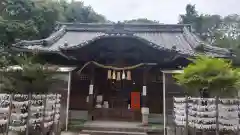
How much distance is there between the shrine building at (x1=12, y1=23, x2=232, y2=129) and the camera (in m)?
10.5

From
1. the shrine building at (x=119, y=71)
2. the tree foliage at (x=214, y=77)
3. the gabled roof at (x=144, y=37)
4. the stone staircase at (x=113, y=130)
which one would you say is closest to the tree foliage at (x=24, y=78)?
the stone staircase at (x=113, y=130)

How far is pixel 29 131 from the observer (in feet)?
19.7

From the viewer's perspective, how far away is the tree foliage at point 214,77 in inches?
226

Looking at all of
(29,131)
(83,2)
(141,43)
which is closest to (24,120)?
(29,131)

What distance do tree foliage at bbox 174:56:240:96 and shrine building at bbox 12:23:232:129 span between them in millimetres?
3924

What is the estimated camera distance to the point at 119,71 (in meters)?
11.2

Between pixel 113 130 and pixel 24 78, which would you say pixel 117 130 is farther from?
pixel 24 78

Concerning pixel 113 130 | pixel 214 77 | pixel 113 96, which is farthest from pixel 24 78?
pixel 113 96

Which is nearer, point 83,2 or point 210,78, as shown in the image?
point 210,78

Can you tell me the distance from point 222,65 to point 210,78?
0.47 meters

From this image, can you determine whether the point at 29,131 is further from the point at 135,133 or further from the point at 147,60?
the point at 147,60

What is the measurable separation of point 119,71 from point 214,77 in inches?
233

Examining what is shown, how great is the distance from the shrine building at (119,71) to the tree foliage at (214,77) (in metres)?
3.92

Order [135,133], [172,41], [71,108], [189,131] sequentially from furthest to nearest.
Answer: [172,41] < [71,108] < [135,133] < [189,131]
